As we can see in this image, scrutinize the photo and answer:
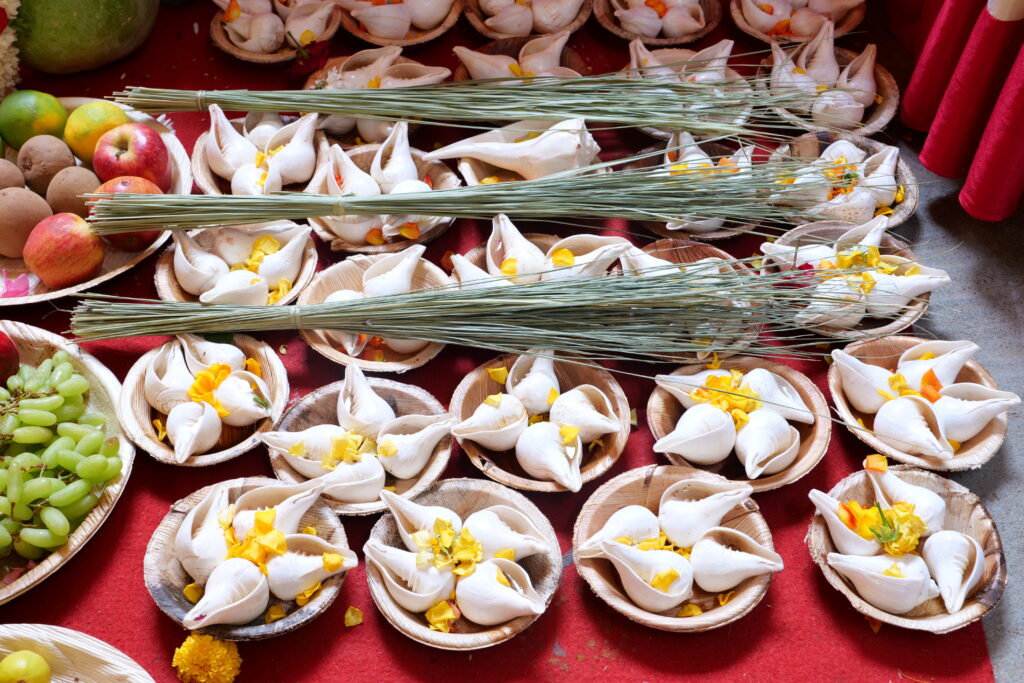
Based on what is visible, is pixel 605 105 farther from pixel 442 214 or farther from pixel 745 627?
pixel 745 627

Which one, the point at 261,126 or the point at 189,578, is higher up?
the point at 261,126

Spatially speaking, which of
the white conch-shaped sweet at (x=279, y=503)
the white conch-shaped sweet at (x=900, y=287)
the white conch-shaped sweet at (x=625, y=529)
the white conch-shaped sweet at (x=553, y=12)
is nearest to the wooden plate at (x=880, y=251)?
the white conch-shaped sweet at (x=900, y=287)

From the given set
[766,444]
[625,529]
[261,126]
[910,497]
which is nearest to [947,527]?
[910,497]

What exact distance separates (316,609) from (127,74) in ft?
5.26

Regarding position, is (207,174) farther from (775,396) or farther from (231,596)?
(775,396)

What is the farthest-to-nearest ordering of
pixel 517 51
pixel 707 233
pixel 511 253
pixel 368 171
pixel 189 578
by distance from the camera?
pixel 517 51, pixel 368 171, pixel 707 233, pixel 511 253, pixel 189 578

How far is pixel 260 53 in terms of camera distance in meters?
2.23

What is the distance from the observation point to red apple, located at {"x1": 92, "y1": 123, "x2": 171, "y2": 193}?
1850mm

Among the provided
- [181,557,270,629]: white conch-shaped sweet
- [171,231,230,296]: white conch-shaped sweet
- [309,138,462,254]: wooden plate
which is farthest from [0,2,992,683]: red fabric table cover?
[309,138,462,254]: wooden plate

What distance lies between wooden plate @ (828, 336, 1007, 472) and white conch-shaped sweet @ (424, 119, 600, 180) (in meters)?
0.68

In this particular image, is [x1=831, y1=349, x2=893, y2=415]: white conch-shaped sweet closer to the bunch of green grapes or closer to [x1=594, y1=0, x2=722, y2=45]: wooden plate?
[x1=594, y1=0, x2=722, y2=45]: wooden plate

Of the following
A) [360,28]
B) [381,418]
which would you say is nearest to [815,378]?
[381,418]

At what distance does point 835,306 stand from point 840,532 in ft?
1.44

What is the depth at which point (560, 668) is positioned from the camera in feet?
4.66
